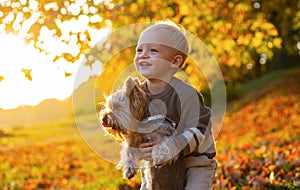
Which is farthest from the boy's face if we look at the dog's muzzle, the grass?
the grass

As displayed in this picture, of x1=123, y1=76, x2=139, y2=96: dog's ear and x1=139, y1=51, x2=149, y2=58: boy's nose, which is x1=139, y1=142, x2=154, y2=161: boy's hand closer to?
x1=123, y1=76, x2=139, y2=96: dog's ear

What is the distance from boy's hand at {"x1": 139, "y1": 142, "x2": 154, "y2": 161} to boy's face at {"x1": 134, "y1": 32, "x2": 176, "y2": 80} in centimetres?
50

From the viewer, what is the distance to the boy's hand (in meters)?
3.16

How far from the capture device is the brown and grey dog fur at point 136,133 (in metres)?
3.08

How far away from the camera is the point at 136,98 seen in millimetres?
3148

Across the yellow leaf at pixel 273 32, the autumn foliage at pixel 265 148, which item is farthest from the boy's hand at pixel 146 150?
the yellow leaf at pixel 273 32

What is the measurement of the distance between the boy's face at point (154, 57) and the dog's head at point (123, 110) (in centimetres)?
20

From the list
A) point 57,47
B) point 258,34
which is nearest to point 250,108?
point 258,34

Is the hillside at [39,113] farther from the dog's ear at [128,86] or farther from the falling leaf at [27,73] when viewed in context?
the dog's ear at [128,86]

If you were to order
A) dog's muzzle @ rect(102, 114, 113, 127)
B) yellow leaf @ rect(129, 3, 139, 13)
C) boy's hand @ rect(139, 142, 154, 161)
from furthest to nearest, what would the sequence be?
yellow leaf @ rect(129, 3, 139, 13)
boy's hand @ rect(139, 142, 154, 161)
dog's muzzle @ rect(102, 114, 113, 127)

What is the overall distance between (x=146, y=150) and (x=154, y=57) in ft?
2.16

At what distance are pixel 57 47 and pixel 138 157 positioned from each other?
11.2ft

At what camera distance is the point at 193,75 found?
666 centimetres

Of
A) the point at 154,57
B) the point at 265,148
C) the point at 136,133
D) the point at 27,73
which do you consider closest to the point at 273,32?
the point at 265,148
